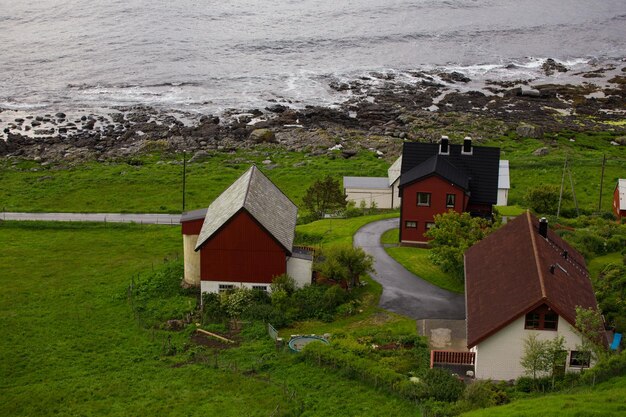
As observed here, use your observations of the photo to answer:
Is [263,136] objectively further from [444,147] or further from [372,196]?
[444,147]

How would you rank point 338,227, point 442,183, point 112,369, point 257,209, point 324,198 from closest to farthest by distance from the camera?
1. point 112,369
2. point 257,209
3. point 442,183
4. point 338,227
5. point 324,198

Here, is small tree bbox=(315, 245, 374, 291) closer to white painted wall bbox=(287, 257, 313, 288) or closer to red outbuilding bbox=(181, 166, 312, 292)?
white painted wall bbox=(287, 257, 313, 288)

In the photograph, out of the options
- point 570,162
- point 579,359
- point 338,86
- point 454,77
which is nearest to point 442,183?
point 579,359

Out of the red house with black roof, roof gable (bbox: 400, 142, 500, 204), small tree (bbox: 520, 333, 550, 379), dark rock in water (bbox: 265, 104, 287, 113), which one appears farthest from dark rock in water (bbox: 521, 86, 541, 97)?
small tree (bbox: 520, 333, 550, 379)

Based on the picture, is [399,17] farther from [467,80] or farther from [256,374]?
[256,374]

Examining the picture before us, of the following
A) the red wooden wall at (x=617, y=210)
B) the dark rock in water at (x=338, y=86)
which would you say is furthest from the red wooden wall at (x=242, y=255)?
the dark rock in water at (x=338, y=86)

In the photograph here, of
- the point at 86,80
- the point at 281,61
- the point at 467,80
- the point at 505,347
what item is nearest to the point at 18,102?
the point at 86,80
